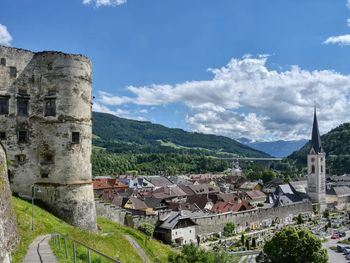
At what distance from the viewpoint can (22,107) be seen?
99.7 feet

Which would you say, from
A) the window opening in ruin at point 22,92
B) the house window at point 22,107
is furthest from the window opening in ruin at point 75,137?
the window opening in ruin at point 22,92

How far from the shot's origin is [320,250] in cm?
4862

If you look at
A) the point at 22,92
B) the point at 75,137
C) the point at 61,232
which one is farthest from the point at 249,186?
the point at 61,232

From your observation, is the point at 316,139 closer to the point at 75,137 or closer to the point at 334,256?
the point at 334,256

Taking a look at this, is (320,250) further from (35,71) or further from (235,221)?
(35,71)

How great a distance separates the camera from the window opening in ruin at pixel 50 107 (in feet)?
100

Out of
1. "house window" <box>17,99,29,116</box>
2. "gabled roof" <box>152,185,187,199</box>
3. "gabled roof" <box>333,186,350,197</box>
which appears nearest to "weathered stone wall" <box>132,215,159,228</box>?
"house window" <box>17,99,29,116</box>

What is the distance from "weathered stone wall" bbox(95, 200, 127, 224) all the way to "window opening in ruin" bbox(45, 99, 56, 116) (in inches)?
490

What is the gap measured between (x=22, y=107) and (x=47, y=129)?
245 centimetres

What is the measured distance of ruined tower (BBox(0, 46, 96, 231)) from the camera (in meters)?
29.9

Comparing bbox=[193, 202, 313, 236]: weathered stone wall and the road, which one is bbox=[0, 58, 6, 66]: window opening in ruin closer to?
bbox=[193, 202, 313, 236]: weathered stone wall

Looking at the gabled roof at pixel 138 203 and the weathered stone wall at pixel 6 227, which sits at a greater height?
the weathered stone wall at pixel 6 227

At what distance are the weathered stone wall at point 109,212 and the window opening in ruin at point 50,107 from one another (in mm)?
12457

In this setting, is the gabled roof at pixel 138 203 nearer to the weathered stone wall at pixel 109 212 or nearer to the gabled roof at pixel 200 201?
the gabled roof at pixel 200 201
